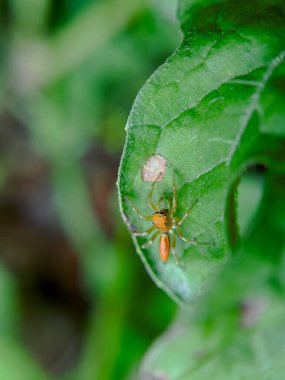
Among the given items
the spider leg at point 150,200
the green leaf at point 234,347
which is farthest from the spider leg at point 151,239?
the green leaf at point 234,347

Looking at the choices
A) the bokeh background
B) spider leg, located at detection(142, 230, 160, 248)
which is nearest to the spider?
spider leg, located at detection(142, 230, 160, 248)

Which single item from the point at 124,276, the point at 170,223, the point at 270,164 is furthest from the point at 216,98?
the point at 124,276

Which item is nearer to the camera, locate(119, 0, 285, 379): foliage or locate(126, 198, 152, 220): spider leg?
locate(119, 0, 285, 379): foliage

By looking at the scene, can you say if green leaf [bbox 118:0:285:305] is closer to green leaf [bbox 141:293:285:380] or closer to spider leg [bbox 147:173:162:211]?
spider leg [bbox 147:173:162:211]

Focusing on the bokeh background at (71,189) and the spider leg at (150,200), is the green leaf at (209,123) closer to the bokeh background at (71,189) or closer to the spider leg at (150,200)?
the spider leg at (150,200)

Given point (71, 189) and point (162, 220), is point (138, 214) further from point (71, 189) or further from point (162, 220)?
point (71, 189)

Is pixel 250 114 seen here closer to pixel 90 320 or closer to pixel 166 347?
pixel 166 347
